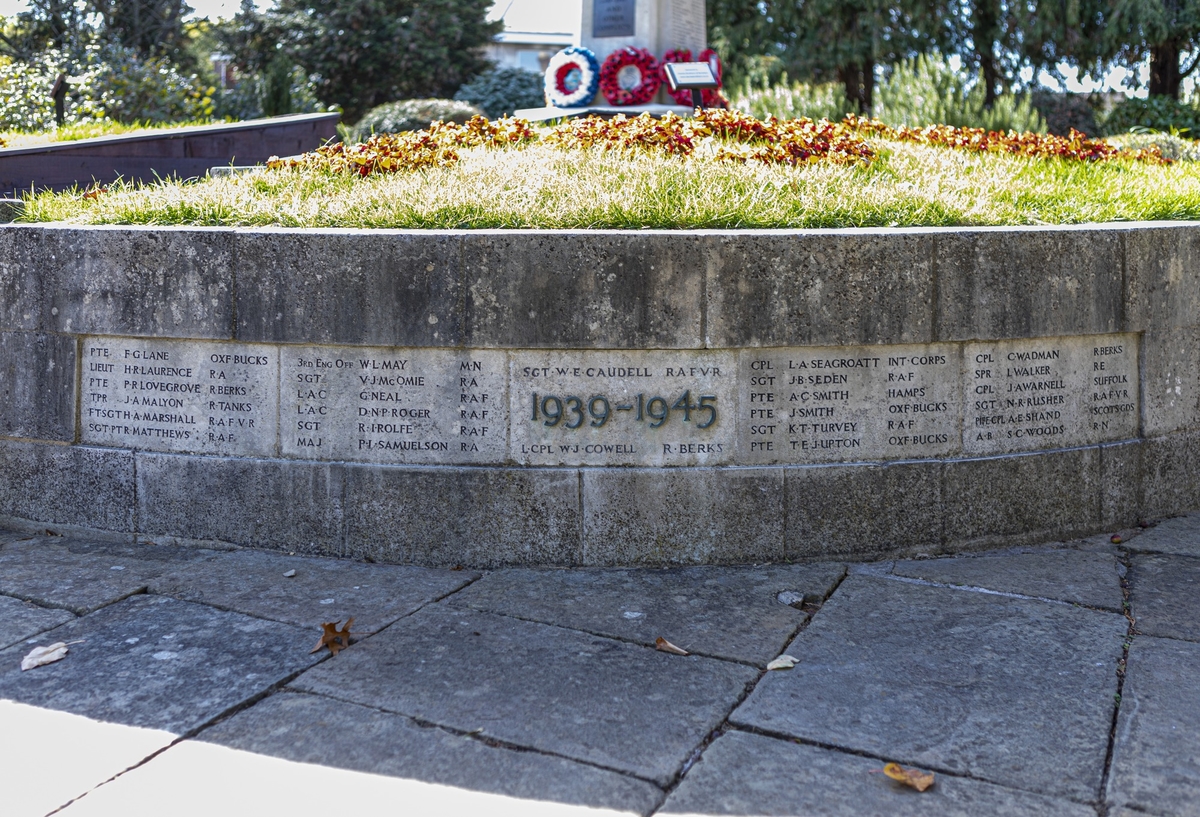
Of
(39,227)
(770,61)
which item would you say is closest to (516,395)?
(39,227)

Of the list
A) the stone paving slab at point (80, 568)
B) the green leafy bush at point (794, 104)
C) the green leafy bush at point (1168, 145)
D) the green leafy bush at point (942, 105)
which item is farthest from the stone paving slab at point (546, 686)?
the green leafy bush at point (794, 104)

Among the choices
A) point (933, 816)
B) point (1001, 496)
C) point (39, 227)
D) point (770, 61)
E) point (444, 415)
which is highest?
point (770, 61)

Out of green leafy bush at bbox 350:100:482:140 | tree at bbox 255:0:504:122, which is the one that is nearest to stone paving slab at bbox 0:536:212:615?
green leafy bush at bbox 350:100:482:140

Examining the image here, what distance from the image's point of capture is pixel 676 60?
1340cm

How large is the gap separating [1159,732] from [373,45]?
27124 mm

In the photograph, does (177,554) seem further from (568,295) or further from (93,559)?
(568,295)

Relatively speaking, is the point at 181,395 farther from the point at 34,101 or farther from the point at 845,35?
the point at 845,35

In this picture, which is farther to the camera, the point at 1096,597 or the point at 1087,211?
the point at 1087,211

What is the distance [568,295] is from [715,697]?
6.17 feet

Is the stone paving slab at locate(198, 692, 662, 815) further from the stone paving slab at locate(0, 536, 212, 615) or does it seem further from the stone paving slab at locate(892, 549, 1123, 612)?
the stone paving slab at locate(892, 549, 1123, 612)

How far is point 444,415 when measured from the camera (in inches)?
188

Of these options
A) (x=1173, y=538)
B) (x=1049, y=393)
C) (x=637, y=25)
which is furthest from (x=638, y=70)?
(x=1173, y=538)

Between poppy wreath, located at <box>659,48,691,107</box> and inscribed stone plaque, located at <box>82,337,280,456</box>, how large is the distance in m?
9.29

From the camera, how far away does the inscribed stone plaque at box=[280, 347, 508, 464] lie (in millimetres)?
4738
